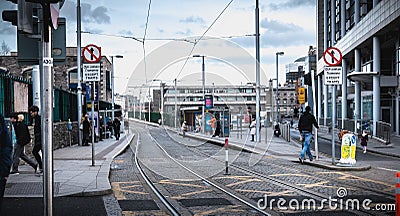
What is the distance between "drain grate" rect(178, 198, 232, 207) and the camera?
9.87 metres

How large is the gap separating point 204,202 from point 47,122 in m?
4.90

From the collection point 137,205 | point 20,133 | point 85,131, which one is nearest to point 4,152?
point 137,205

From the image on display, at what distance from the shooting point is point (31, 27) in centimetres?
580

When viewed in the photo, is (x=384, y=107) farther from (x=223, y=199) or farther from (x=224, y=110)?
(x=223, y=199)

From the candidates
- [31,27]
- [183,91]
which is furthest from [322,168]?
[183,91]

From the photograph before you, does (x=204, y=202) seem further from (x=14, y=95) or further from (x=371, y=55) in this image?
(x=371, y=55)

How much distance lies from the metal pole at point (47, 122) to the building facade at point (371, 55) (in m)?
27.3

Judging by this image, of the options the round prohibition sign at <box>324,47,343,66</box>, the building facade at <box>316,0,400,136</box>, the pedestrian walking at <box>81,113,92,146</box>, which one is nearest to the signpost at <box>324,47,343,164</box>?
the round prohibition sign at <box>324,47,343,66</box>

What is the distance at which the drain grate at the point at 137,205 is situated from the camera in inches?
372

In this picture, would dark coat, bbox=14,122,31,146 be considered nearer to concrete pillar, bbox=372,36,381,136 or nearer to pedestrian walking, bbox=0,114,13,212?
pedestrian walking, bbox=0,114,13,212

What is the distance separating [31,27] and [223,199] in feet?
19.3

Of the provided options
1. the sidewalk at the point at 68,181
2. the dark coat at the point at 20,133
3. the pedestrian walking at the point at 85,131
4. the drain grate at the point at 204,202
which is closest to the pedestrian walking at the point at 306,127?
the sidewalk at the point at 68,181

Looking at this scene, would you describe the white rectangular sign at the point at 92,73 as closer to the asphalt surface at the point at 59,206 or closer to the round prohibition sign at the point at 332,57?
the asphalt surface at the point at 59,206

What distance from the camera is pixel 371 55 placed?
51.3 m
